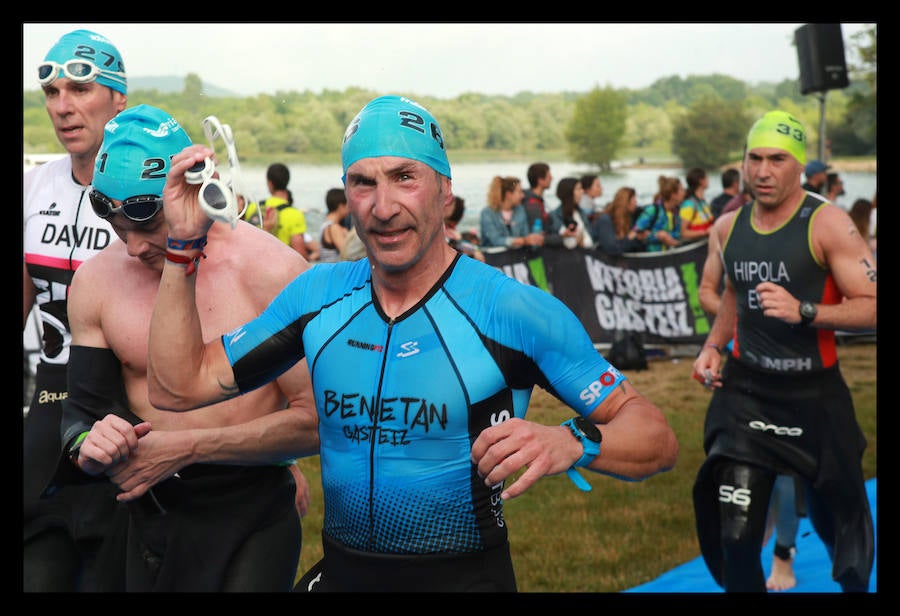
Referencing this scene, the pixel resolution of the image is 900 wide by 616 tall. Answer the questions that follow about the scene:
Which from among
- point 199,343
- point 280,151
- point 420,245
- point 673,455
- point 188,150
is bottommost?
point 673,455

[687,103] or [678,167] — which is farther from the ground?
[687,103]

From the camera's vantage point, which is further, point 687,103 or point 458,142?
point 687,103

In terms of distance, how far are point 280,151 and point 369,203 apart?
16167 millimetres

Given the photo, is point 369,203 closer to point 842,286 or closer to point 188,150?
point 188,150

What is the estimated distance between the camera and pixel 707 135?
89.0ft

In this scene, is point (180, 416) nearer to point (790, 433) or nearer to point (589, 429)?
point (589, 429)

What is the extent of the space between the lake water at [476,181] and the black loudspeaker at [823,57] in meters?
5.23

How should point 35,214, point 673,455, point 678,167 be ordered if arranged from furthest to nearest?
point 678,167 < point 35,214 < point 673,455

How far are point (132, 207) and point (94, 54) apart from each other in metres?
1.59

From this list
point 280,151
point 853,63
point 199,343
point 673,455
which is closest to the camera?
point 673,455

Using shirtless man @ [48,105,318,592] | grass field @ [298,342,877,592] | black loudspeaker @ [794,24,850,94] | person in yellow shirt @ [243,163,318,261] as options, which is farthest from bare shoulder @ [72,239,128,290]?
black loudspeaker @ [794,24,850,94]

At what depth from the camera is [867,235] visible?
16109 millimetres

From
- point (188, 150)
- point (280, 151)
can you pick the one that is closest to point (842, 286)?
point (188, 150)

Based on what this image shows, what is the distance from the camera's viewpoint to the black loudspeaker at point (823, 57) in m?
14.2
